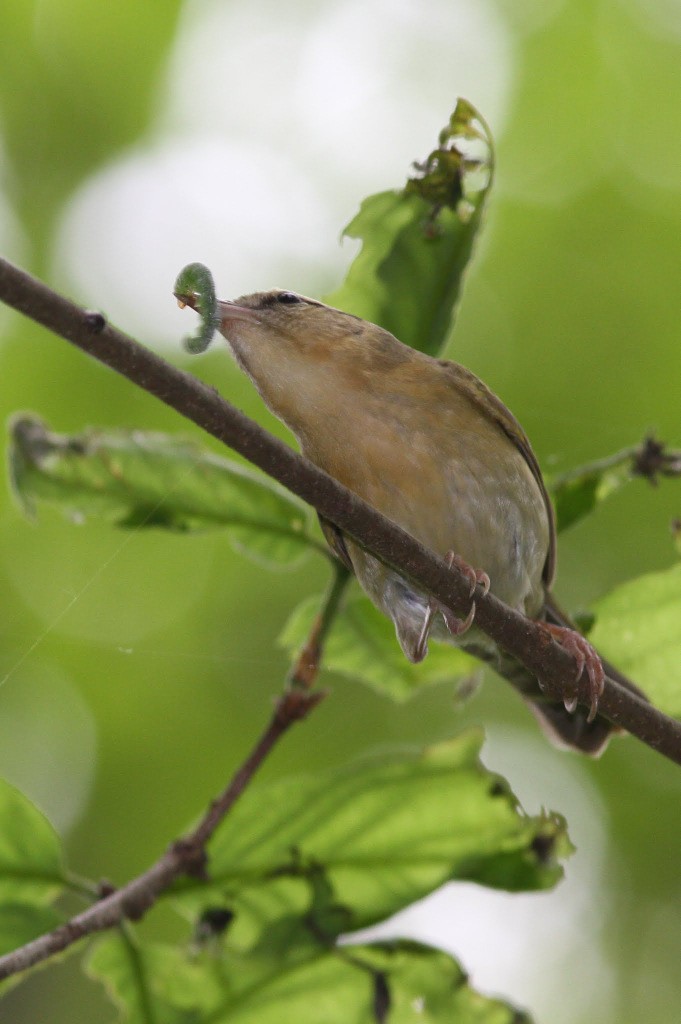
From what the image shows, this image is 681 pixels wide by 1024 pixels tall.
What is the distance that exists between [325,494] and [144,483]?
2.83ft

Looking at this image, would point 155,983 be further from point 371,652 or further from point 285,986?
point 371,652

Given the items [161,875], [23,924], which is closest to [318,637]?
[161,875]

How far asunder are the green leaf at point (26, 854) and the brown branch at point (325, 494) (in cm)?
89

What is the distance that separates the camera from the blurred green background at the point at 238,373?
359 centimetres

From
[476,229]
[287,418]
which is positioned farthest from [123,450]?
[476,229]

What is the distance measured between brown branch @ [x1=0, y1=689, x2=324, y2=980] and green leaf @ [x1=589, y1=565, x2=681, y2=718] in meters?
0.69

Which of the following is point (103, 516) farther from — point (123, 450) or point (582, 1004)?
point (582, 1004)

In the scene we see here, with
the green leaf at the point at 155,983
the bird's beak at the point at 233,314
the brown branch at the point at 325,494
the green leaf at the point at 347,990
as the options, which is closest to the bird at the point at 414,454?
the bird's beak at the point at 233,314

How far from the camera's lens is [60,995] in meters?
4.04

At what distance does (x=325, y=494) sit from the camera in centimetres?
163

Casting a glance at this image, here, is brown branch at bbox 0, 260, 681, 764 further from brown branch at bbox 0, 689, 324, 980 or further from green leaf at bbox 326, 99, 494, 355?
green leaf at bbox 326, 99, 494, 355

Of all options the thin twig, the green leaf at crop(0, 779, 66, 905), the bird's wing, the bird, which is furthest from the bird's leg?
the green leaf at crop(0, 779, 66, 905)

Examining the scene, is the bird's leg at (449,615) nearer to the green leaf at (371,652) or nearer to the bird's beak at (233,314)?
the green leaf at (371,652)

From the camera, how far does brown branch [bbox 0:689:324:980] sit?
195 centimetres
